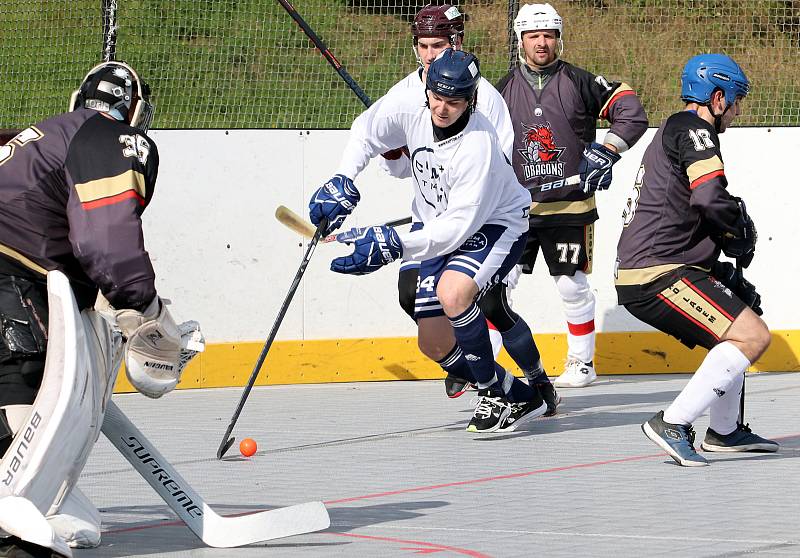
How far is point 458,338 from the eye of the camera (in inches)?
251

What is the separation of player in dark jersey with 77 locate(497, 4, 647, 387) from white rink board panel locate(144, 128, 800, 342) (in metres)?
0.46

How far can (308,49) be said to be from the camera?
9367 millimetres

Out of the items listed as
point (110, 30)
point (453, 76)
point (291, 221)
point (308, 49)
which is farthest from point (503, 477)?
point (308, 49)

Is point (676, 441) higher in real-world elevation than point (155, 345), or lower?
lower

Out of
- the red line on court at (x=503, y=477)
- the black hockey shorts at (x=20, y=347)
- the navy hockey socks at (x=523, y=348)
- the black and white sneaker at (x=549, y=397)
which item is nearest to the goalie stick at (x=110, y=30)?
the navy hockey socks at (x=523, y=348)

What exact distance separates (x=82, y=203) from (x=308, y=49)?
5.65 meters

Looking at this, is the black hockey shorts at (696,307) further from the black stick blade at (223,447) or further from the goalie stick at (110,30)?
the goalie stick at (110,30)

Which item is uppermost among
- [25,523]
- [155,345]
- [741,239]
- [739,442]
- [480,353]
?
[155,345]

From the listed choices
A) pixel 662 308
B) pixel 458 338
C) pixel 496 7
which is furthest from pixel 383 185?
pixel 662 308

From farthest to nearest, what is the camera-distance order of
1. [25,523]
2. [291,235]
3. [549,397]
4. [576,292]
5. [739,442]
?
[291,235], [576,292], [549,397], [739,442], [25,523]

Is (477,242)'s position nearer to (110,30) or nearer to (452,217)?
(452,217)

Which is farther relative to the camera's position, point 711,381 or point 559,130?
point 559,130

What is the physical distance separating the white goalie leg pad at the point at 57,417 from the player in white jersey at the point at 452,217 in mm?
1896

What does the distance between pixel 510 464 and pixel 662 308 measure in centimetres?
A: 83
